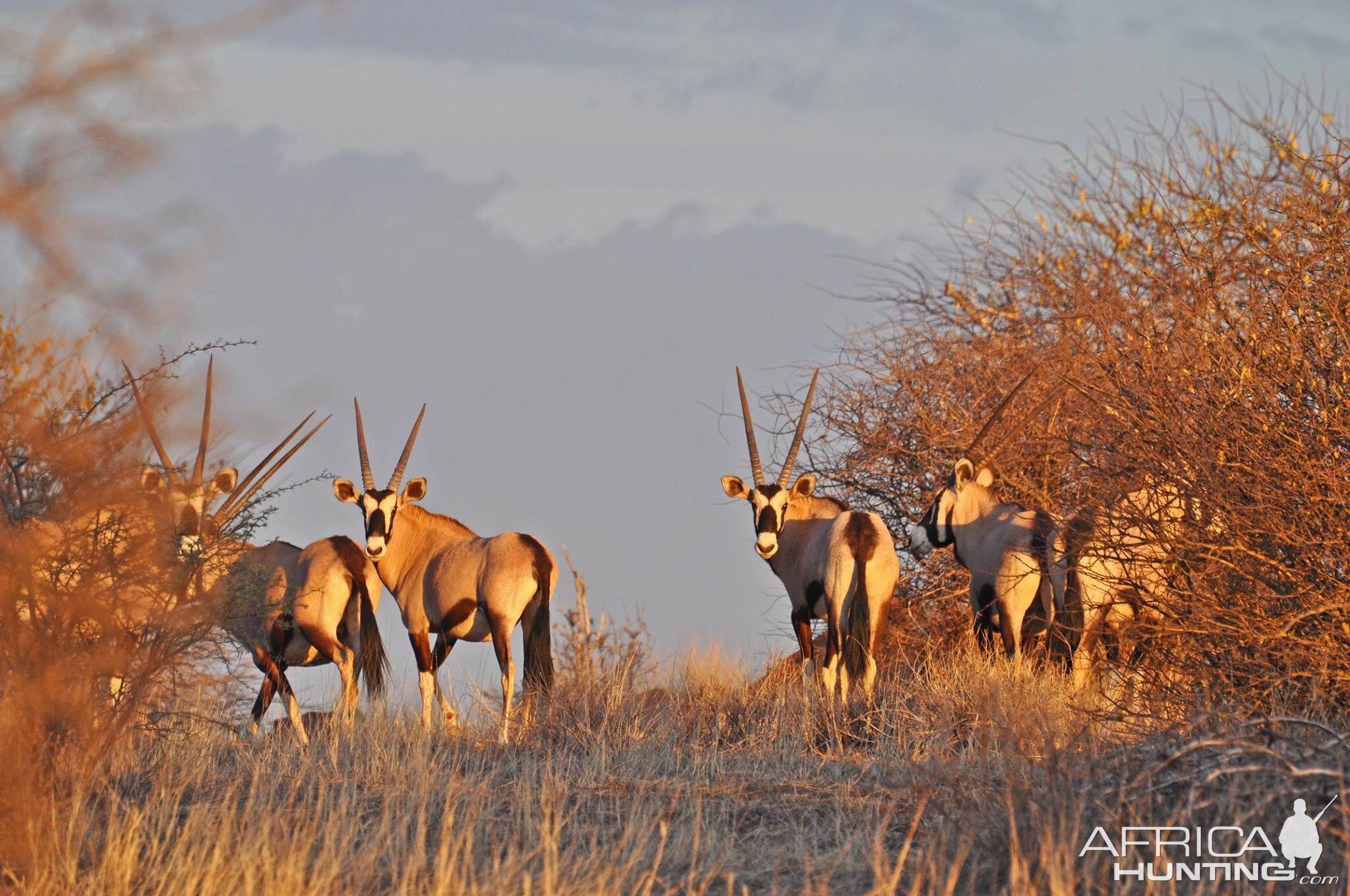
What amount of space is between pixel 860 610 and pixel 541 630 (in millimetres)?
2861

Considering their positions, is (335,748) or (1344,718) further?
(335,748)

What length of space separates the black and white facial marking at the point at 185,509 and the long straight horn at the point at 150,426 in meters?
0.09

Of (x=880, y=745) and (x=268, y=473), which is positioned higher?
(x=268, y=473)

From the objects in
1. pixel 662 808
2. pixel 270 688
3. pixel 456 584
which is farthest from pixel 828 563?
pixel 662 808

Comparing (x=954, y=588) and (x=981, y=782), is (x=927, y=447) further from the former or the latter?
(x=981, y=782)

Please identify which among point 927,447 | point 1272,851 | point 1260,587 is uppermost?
point 927,447

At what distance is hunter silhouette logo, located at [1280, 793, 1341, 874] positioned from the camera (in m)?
5.30

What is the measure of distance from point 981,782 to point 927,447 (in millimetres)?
8414

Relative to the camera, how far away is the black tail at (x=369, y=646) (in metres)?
13.0

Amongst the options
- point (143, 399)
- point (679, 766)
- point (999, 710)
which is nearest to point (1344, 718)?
point (999, 710)

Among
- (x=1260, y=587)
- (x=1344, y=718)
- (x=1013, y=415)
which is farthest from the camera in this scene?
(x=1013, y=415)

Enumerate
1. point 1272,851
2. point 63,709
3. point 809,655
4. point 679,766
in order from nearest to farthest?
point 1272,851 < point 63,709 < point 679,766 < point 809,655

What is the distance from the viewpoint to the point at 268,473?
1041 cm

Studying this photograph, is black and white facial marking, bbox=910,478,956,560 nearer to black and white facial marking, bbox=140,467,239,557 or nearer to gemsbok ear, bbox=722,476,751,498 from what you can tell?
gemsbok ear, bbox=722,476,751,498
